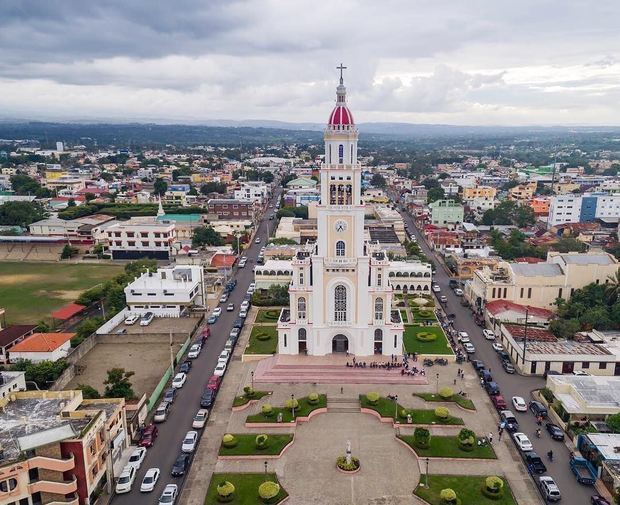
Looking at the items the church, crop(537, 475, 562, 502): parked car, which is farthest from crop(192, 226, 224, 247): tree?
crop(537, 475, 562, 502): parked car

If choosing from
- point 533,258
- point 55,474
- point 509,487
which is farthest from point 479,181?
point 55,474

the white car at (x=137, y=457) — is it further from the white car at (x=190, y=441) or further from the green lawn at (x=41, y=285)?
the green lawn at (x=41, y=285)

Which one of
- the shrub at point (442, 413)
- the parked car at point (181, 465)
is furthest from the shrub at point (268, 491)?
the shrub at point (442, 413)

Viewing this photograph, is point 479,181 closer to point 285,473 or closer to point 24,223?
point 24,223

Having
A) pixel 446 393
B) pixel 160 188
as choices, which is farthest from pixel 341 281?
pixel 160 188

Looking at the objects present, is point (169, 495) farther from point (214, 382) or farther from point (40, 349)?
point (40, 349)

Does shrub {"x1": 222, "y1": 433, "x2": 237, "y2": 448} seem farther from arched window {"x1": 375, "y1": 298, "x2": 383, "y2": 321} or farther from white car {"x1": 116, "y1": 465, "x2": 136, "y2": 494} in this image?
arched window {"x1": 375, "y1": 298, "x2": 383, "y2": 321}
